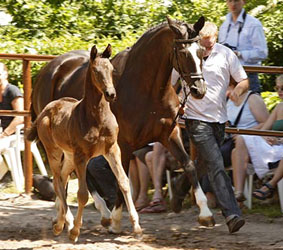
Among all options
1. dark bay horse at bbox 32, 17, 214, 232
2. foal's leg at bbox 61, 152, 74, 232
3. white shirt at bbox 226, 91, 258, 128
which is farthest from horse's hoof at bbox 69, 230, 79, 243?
white shirt at bbox 226, 91, 258, 128

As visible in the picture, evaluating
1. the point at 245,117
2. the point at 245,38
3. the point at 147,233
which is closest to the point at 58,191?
the point at 147,233

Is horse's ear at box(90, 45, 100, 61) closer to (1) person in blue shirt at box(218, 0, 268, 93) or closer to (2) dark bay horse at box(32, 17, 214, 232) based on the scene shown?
(2) dark bay horse at box(32, 17, 214, 232)

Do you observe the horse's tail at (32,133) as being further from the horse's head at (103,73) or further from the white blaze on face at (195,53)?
the white blaze on face at (195,53)

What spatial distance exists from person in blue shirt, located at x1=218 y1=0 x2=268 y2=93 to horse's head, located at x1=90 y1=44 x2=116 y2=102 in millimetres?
2474

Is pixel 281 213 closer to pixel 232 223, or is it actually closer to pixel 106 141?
pixel 232 223

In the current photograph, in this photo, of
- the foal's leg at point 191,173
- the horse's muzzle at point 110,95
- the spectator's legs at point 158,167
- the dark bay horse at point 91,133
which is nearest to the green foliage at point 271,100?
the spectator's legs at point 158,167

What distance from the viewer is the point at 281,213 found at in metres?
8.66

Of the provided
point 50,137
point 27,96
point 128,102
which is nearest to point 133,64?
point 128,102

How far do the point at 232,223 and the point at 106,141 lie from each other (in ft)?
4.53

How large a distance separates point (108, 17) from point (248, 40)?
3.76 metres

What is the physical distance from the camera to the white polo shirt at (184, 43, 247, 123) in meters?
7.98

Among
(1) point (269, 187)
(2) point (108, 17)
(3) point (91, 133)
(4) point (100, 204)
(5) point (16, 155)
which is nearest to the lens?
(3) point (91, 133)

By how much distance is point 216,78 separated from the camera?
7.99 m

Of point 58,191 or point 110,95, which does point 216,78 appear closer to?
point 110,95
